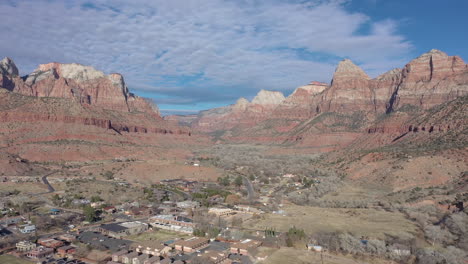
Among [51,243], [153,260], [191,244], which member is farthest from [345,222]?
[51,243]

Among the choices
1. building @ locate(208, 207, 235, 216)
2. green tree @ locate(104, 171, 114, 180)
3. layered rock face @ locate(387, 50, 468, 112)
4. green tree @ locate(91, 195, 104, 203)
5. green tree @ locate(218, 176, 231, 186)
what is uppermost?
layered rock face @ locate(387, 50, 468, 112)

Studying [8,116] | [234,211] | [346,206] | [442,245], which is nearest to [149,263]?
[234,211]

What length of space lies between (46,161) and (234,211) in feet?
241

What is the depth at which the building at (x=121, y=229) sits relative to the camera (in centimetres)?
5827

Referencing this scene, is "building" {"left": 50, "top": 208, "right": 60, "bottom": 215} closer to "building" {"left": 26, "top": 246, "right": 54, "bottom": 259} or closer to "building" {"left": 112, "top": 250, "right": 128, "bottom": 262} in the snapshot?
"building" {"left": 26, "top": 246, "right": 54, "bottom": 259}

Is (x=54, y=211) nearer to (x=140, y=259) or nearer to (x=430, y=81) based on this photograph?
(x=140, y=259)

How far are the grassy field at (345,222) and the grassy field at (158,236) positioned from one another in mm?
11607

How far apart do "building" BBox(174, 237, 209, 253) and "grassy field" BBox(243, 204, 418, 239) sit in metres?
11.2

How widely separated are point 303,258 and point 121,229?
27914 mm

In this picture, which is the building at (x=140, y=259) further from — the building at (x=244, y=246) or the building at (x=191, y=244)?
the building at (x=244, y=246)

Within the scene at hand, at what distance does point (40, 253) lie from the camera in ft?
159

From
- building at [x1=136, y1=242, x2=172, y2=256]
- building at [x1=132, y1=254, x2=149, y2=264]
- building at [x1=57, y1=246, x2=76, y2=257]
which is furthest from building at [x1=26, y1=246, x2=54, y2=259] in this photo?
building at [x1=132, y1=254, x2=149, y2=264]

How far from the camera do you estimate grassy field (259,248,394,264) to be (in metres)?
47.0

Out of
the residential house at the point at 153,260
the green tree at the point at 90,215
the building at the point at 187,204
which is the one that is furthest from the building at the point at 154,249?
the building at the point at 187,204
